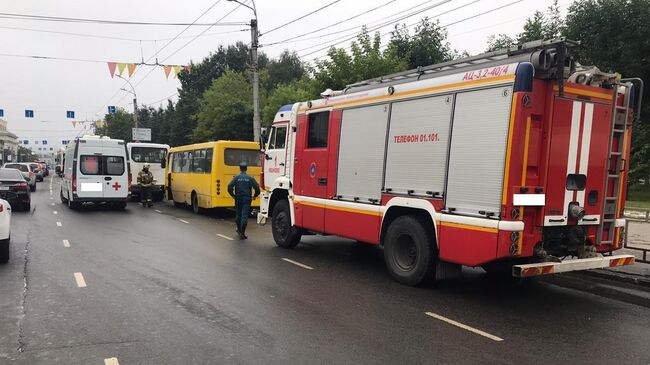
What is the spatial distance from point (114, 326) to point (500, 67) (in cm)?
540

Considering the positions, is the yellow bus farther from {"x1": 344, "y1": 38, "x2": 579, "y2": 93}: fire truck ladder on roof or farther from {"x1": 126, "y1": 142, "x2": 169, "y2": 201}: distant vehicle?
{"x1": 344, "y1": 38, "x2": 579, "y2": 93}: fire truck ladder on roof

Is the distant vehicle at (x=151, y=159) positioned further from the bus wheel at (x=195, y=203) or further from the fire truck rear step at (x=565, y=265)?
the fire truck rear step at (x=565, y=265)

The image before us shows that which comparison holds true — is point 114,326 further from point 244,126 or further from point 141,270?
point 244,126

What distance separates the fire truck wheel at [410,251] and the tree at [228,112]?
2688 cm

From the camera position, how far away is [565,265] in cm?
645

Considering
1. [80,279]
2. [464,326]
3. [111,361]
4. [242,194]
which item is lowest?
[80,279]

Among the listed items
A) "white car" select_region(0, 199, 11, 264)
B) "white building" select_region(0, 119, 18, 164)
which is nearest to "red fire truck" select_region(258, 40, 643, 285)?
"white car" select_region(0, 199, 11, 264)

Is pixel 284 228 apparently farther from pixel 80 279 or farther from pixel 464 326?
pixel 464 326

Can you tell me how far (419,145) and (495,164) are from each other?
4.75 feet

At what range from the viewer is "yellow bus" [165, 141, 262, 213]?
57.4 feet

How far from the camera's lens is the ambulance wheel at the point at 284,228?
10953 mm

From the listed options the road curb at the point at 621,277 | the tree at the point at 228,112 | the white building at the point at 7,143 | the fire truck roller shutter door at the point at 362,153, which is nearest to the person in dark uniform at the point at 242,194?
the fire truck roller shutter door at the point at 362,153

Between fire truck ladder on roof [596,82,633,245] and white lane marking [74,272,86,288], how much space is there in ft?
23.7

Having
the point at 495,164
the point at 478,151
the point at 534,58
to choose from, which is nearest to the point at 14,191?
the point at 478,151
